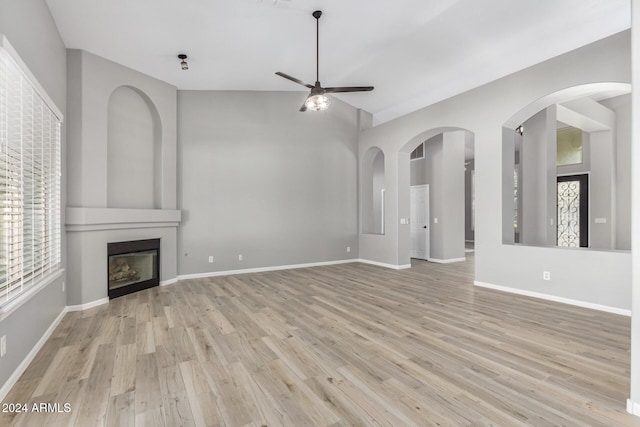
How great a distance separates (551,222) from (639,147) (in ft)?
15.3

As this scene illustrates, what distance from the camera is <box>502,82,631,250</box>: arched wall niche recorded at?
502 cm

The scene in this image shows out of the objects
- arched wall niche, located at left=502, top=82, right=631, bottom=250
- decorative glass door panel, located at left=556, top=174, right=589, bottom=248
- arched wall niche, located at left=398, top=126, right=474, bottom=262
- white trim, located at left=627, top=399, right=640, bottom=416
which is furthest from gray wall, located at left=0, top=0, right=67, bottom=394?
decorative glass door panel, located at left=556, top=174, right=589, bottom=248

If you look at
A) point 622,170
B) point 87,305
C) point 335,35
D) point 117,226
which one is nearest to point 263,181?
point 117,226

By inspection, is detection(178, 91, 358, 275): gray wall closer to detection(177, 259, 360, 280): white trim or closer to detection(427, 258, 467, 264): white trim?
detection(177, 259, 360, 280): white trim

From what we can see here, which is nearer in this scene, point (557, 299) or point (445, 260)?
point (557, 299)

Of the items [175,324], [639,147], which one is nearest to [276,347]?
[175,324]

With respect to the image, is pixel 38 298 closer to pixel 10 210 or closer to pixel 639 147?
pixel 10 210

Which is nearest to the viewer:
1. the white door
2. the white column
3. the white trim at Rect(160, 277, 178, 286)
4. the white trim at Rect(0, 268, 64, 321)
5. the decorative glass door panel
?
the white column

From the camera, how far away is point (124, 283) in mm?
4945

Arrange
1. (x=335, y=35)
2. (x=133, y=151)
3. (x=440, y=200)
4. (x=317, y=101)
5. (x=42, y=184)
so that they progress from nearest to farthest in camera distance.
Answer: (x=42, y=184) → (x=317, y=101) → (x=335, y=35) → (x=133, y=151) → (x=440, y=200)

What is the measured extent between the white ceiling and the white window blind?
4.63 feet

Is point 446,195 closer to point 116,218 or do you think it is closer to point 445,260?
point 445,260

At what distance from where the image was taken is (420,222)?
8578 mm

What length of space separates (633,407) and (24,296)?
13.9 feet
